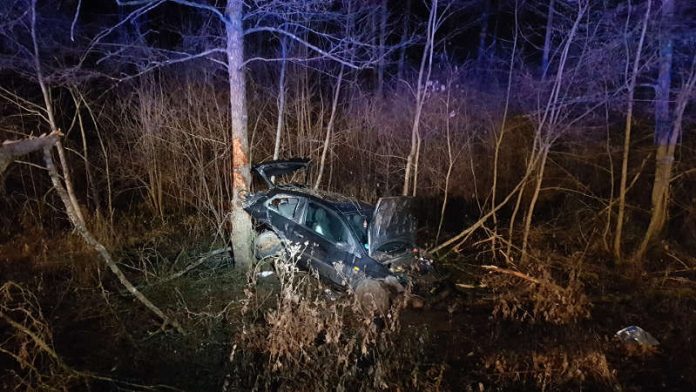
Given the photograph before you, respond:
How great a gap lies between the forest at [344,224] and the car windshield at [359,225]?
25.3 inches

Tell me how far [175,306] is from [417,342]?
3314 mm

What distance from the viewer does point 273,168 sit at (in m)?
8.16

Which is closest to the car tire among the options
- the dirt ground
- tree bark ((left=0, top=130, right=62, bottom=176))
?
the dirt ground

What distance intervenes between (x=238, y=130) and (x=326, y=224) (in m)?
2.12

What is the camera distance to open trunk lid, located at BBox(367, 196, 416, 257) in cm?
704

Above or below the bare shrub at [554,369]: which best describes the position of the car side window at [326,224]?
above

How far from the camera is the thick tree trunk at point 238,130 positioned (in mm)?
7668

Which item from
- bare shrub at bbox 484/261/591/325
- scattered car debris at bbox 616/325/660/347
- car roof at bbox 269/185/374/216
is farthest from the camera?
car roof at bbox 269/185/374/216

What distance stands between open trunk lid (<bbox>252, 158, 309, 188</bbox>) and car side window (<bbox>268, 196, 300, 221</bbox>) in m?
0.31

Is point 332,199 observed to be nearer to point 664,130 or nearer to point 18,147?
point 18,147

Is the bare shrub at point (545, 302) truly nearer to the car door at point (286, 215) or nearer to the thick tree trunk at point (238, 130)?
the car door at point (286, 215)

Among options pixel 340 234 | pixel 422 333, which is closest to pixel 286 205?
pixel 340 234

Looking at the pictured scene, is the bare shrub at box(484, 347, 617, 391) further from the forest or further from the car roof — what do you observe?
the car roof

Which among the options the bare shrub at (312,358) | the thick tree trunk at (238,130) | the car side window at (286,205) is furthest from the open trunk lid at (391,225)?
the thick tree trunk at (238,130)
